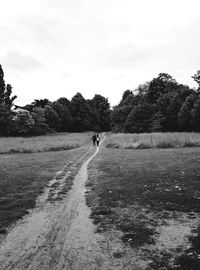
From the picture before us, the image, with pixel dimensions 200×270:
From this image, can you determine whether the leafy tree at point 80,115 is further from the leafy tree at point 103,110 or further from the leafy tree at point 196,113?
the leafy tree at point 196,113

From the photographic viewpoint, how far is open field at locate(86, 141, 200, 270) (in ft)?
25.1

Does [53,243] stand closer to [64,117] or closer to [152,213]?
[152,213]

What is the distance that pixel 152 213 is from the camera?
1110 centimetres

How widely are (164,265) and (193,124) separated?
71.7m

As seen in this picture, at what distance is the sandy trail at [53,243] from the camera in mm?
7195

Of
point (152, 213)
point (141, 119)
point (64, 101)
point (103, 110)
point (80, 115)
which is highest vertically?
point (64, 101)

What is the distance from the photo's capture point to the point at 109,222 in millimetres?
10156

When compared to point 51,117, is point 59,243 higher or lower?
lower

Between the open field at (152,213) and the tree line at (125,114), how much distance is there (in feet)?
165

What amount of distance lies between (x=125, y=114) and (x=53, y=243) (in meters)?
91.7

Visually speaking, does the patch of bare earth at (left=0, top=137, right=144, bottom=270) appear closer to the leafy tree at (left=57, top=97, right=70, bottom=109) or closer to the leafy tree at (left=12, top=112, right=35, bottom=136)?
the leafy tree at (left=12, top=112, right=35, bottom=136)

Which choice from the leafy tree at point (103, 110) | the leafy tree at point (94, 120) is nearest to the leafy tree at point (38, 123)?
the leafy tree at point (94, 120)

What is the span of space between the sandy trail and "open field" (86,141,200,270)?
58 centimetres

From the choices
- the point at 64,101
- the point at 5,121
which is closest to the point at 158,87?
the point at 64,101
